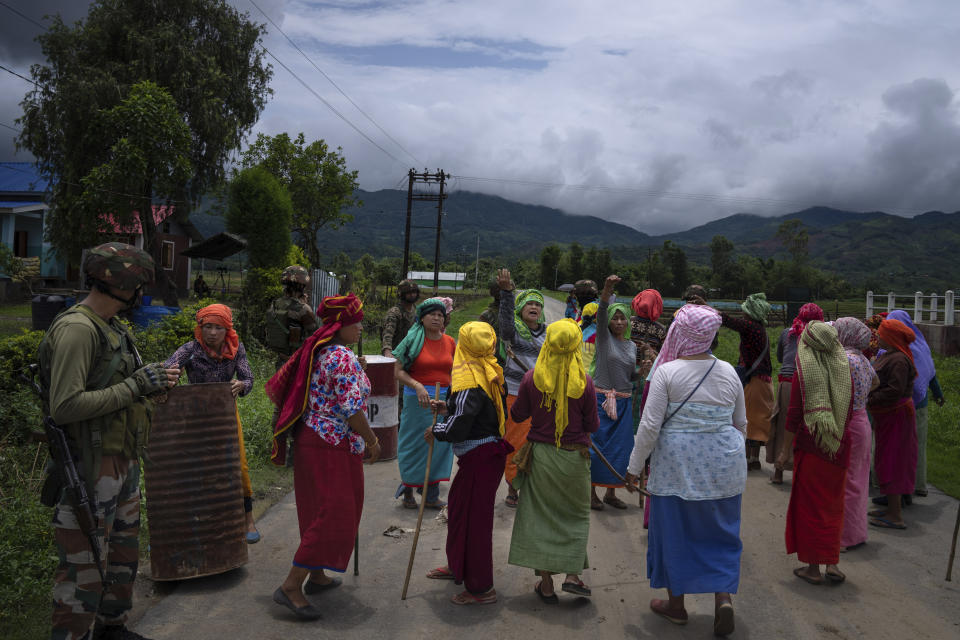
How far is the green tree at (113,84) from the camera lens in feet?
71.1

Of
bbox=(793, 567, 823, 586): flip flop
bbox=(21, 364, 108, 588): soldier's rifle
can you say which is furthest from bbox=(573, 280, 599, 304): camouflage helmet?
bbox=(21, 364, 108, 588): soldier's rifle

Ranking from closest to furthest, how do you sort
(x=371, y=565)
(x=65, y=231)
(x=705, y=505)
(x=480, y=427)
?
(x=705, y=505)
(x=480, y=427)
(x=371, y=565)
(x=65, y=231)

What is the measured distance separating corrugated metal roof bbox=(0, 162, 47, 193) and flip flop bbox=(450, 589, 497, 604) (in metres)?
32.4

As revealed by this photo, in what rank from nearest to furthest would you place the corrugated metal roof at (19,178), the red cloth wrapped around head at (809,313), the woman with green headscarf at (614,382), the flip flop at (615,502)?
1. the woman with green headscarf at (614,382)
2. the flip flop at (615,502)
3. the red cloth wrapped around head at (809,313)
4. the corrugated metal roof at (19,178)

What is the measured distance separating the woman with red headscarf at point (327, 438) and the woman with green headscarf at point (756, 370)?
482 cm

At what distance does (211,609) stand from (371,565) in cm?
111

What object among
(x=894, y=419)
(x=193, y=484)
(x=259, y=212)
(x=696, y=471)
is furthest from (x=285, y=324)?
(x=259, y=212)

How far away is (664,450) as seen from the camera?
3.86 metres

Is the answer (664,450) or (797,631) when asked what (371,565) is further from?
(797,631)

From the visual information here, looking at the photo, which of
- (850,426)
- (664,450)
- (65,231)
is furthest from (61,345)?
(65,231)

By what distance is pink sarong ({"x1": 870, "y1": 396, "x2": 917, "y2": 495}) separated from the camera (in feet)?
18.7

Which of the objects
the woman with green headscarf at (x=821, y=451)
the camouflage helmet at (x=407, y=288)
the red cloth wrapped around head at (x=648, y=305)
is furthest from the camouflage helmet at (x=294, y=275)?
the woman with green headscarf at (x=821, y=451)

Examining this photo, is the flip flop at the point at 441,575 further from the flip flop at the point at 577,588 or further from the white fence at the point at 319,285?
the white fence at the point at 319,285

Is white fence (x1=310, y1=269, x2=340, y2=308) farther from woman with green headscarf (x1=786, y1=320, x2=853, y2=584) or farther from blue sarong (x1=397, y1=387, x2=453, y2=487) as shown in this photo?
woman with green headscarf (x1=786, y1=320, x2=853, y2=584)
